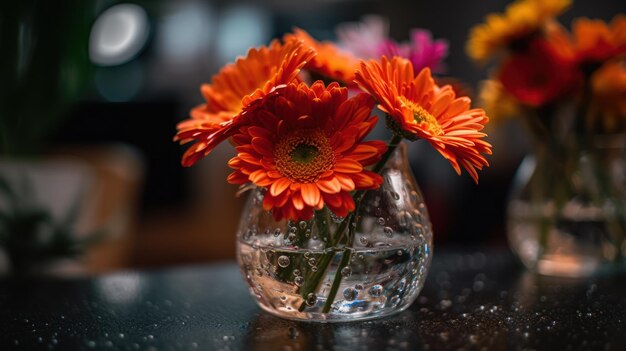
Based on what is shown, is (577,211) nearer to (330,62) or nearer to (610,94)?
(610,94)

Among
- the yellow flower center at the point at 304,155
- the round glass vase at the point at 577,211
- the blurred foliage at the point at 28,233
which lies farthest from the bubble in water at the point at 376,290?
the blurred foliage at the point at 28,233

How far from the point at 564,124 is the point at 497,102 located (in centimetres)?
8

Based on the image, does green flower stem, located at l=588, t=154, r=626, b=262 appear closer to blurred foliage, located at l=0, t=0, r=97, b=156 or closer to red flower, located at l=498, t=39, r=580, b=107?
red flower, located at l=498, t=39, r=580, b=107

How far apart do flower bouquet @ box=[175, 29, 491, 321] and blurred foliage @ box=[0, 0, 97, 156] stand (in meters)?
0.71

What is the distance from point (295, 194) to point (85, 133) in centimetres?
309

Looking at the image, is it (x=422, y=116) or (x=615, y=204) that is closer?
(x=422, y=116)

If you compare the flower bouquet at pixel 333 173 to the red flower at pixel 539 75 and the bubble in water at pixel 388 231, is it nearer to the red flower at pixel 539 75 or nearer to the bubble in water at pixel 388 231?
the bubble in water at pixel 388 231

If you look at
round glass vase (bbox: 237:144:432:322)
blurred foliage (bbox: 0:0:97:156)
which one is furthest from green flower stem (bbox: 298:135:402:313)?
blurred foliage (bbox: 0:0:97:156)

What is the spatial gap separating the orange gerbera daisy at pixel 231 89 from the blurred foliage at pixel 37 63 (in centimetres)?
68

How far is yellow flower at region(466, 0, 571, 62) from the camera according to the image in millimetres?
792

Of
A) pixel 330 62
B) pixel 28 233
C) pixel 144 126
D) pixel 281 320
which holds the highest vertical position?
pixel 330 62

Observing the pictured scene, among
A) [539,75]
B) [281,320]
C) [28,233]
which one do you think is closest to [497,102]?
[539,75]

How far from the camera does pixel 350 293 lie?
21.1 inches

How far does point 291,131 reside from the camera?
20.7 inches
